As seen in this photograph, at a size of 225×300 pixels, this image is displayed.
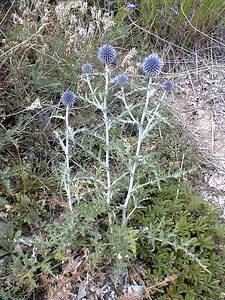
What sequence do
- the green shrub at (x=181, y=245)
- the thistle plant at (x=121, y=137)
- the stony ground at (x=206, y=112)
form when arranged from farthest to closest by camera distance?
1. the stony ground at (x=206, y=112)
2. the green shrub at (x=181, y=245)
3. the thistle plant at (x=121, y=137)

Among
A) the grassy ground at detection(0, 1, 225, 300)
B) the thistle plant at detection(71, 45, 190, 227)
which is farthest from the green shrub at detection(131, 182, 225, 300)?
the thistle plant at detection(71, 45, 190, 227)

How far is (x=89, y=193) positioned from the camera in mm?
2338

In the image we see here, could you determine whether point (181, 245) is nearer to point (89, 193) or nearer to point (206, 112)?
point (89, 193)

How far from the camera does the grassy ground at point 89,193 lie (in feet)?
6.70

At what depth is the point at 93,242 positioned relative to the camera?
2068 millimetres

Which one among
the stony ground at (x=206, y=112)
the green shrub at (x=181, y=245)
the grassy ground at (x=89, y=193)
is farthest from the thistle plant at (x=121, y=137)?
the stony ground at (x=206, y=112)

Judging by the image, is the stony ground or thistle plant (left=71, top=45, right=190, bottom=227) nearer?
thistle plant (left=71, top=45, right=190, bottom=227)

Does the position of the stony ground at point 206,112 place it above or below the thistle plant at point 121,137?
below

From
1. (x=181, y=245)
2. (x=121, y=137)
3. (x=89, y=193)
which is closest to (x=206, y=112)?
(x=121, y=137)

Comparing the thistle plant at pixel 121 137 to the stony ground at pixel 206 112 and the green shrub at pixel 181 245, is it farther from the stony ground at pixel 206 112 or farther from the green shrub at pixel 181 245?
the stony ground at pixel 206 112

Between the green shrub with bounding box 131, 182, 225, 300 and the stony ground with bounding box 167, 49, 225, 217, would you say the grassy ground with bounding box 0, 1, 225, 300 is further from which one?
the stony ground with bounding box 167, 49, 225, 217

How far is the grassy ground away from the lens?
204 centimetres

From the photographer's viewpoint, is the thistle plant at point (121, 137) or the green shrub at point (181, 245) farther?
the green shrub at point (181, 245)

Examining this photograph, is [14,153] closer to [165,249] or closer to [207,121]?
[165,249]
